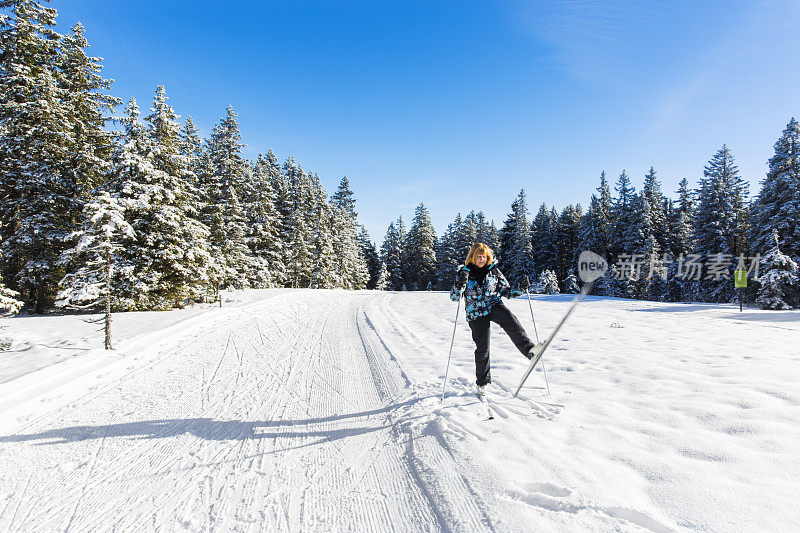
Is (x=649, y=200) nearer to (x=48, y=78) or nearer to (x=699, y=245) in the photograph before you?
(x=699, y=245)

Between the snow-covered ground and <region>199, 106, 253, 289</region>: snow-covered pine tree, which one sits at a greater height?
<region>199, 106, 253, 289</region>: snow-covered pine tree

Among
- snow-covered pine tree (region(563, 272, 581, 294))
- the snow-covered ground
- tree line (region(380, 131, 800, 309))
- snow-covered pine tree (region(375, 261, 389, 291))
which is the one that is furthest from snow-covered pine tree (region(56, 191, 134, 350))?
snow-covered pine tree (region(375, 261, 389, 291))

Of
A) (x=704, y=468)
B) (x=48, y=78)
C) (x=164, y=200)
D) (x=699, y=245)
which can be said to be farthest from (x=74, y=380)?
(x=699, y=245)

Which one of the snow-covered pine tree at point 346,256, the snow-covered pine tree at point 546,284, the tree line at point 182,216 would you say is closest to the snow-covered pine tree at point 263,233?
the tree line at point 182,216

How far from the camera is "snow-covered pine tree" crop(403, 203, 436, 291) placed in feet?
191

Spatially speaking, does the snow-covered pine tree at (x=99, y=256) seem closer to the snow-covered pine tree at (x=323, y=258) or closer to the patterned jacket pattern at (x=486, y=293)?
the patterned jacket pattern at (x=486, y=293)

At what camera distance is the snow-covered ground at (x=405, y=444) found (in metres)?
2.48

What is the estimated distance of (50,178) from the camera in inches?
582

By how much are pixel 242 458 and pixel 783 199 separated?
34.9m

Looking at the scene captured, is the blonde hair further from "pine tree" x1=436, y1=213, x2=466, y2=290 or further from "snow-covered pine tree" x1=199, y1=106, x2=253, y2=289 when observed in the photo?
"pine tree" x1=436, y1=213, x2=466, y2=290

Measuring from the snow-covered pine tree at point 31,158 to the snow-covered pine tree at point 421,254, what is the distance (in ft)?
152

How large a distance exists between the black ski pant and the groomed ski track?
0.47 m

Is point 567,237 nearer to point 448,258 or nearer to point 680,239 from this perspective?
point 680,239

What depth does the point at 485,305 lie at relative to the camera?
4.34 metres
